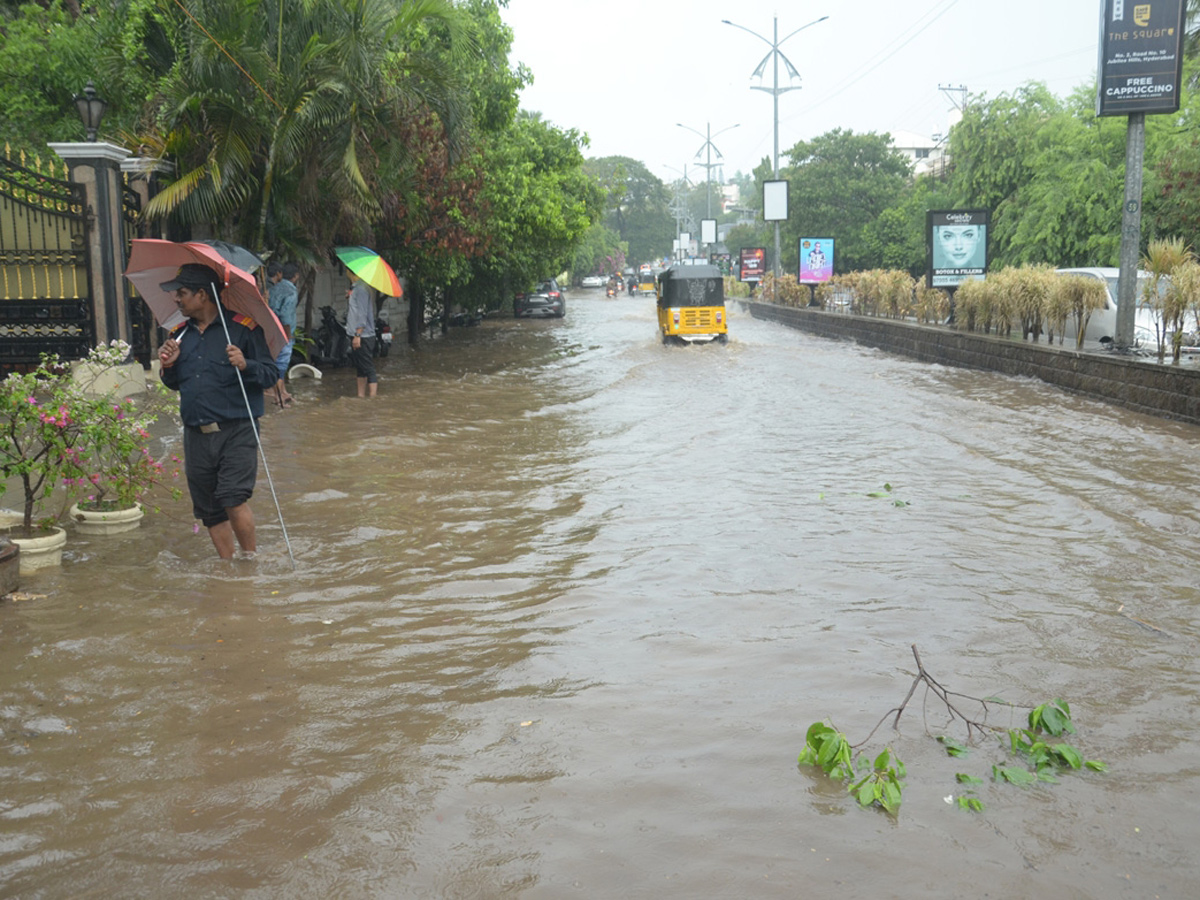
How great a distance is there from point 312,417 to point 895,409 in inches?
311

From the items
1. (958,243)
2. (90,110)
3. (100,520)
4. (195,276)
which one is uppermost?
(90,110)

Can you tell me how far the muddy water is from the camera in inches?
140

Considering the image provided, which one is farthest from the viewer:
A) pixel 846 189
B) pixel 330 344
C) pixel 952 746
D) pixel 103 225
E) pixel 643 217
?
pixel 643 217

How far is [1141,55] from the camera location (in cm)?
1517

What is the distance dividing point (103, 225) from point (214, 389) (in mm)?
7824

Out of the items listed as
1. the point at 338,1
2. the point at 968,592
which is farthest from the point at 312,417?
the point at 968,592

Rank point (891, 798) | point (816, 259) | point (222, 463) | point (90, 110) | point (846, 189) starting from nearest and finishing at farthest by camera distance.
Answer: point (891, 798) < point (222, 463) < point (90, 110) < point (816, 259) < point (846, 189)

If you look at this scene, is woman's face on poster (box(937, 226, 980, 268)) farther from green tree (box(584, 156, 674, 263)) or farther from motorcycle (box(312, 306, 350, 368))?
green tree (box(584, 156, 674, 263))

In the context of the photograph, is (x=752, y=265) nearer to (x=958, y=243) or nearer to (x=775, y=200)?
(x=775, y=200)

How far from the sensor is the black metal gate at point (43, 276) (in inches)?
510

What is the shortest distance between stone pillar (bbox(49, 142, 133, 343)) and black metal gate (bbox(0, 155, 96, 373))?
104 millimetres

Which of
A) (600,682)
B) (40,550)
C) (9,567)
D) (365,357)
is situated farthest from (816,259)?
(600,682)

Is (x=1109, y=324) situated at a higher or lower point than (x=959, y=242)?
lower

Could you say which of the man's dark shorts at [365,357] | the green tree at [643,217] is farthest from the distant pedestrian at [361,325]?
the green tree at [643,217]
